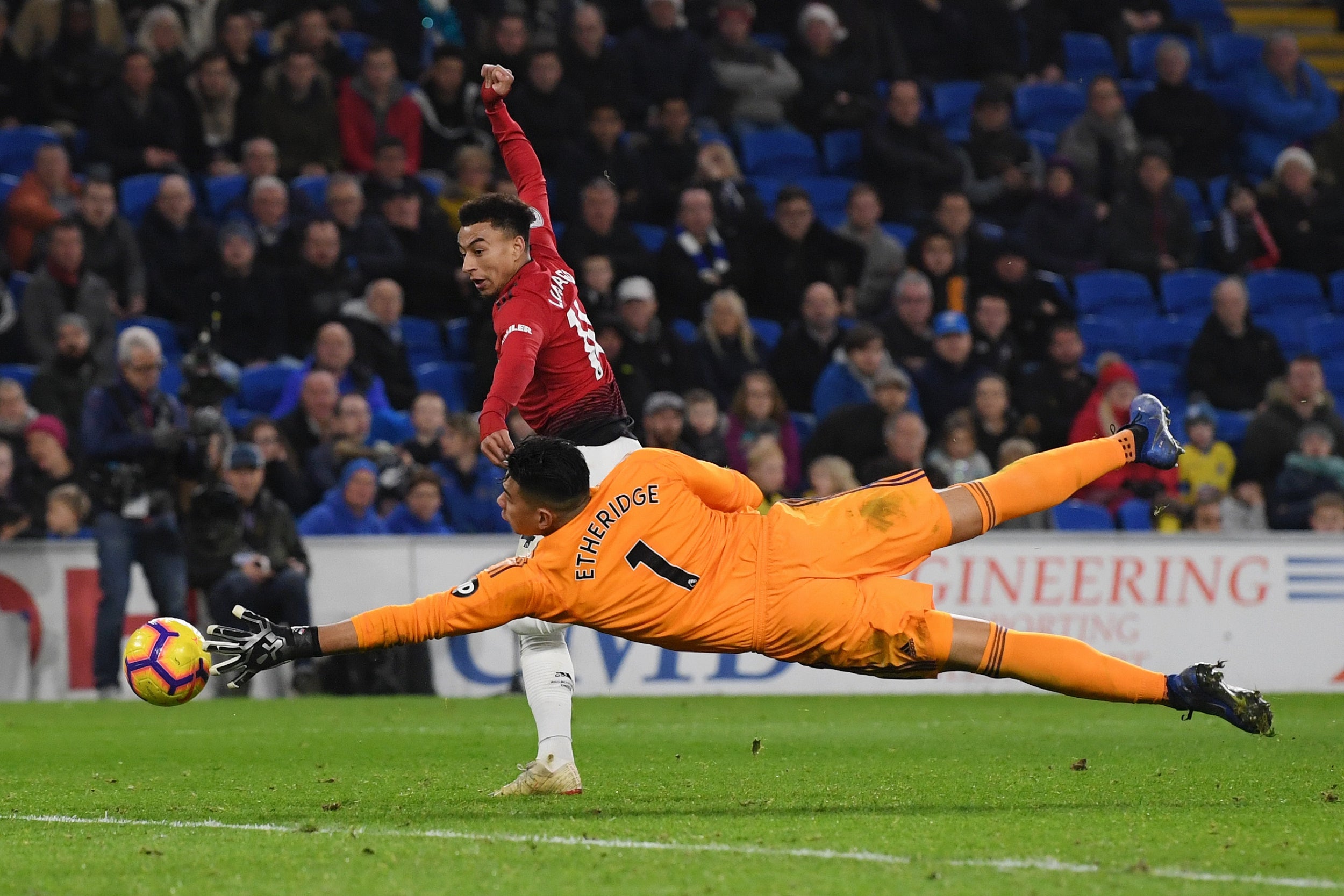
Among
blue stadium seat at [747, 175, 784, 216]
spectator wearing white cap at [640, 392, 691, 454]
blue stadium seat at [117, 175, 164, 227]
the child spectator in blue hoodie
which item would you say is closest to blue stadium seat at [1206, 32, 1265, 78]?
blue stadium seat at [747, 175, 784, 216]

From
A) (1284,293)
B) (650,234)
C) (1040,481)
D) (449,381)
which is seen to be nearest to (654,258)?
(650,234)

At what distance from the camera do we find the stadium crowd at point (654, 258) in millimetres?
14414

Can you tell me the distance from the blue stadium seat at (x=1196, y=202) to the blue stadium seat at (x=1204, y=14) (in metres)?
2.89

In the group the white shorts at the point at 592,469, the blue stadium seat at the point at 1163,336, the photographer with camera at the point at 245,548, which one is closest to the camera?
the white shorts at the point at 592,469

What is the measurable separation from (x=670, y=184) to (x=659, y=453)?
1114 cm

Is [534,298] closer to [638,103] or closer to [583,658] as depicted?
[583,658]

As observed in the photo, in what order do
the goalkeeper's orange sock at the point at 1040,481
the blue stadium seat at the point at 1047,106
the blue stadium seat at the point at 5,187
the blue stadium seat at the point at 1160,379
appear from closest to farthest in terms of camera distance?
the goalkeeper's orange sock at the point at 1040,481
the blue stadium seat at the point at 5,187
the blue stadium seat at the point at 1160,379
the blue stadium seat at the point at 1047,106

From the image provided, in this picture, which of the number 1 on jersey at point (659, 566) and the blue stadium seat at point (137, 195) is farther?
the blue stadium seat at point (137, 195)

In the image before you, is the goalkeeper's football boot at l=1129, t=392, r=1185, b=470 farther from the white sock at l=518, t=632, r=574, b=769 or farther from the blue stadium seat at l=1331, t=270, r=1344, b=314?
the blue stadium seat at l=1331, t=270, r=1344, b=314

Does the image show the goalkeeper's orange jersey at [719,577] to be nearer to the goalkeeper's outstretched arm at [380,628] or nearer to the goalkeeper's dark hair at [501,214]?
the goalkeeper's outstretched arm at [380,628]

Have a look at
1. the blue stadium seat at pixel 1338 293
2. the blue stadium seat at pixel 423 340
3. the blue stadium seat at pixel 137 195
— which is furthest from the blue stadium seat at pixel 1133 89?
the blue stadium seat at pixel 137 195

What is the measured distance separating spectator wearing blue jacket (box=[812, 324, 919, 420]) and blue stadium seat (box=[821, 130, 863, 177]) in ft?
12.7

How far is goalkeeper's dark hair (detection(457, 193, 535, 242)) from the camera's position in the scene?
24.9 feet

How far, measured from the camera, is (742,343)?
53.1 ft
